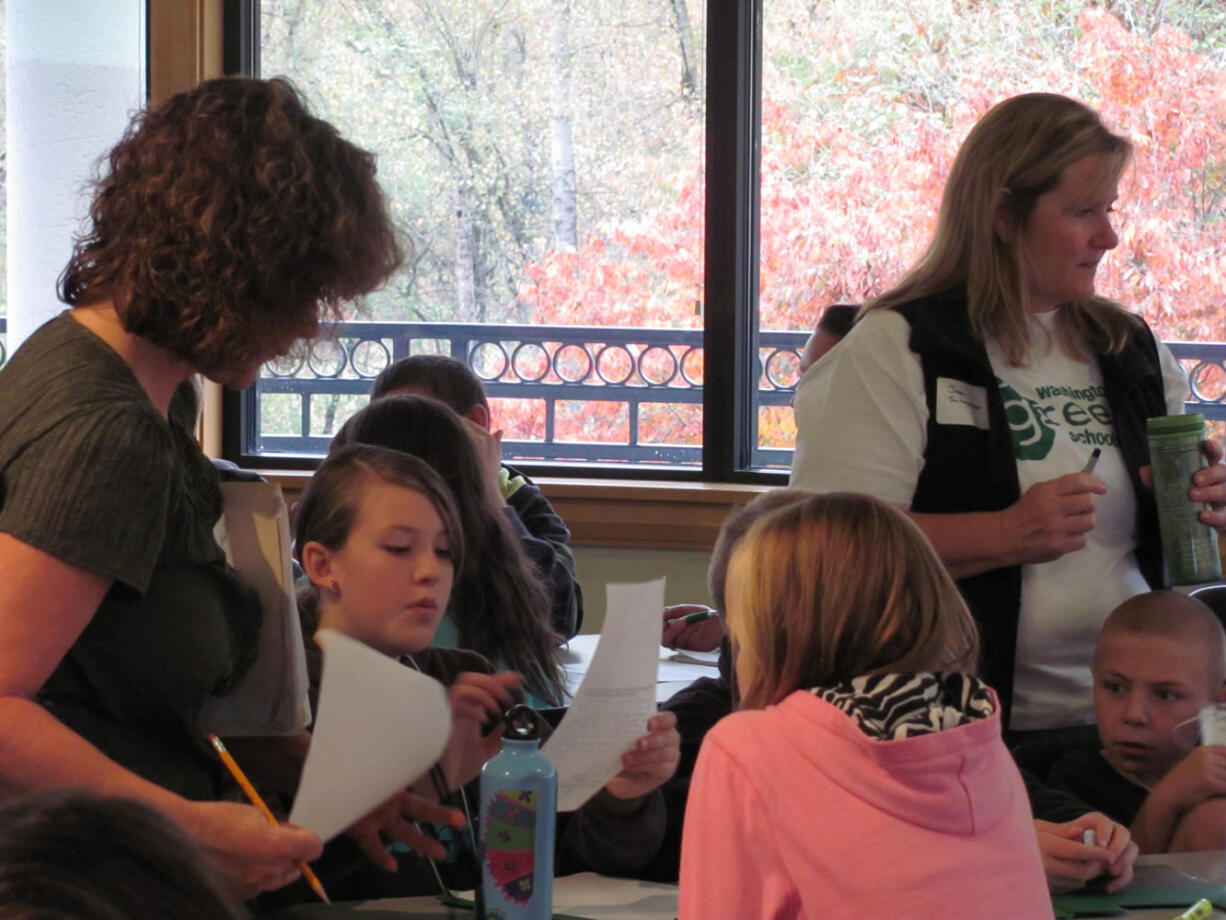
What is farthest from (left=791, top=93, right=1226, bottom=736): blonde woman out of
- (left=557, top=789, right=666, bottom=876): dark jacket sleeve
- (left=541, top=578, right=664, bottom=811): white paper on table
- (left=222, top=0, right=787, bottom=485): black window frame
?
(left=222, top=0, right=787, bottom=485): black window frame

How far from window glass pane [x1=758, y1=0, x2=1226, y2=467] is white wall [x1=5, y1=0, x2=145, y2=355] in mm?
2152

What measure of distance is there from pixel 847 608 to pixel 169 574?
65cm

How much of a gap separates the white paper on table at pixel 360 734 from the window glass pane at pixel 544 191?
3.38 metres

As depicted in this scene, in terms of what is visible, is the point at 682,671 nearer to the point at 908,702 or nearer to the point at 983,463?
the point at 983,463

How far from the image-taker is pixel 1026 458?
210cm

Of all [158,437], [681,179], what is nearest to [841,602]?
[158,437]

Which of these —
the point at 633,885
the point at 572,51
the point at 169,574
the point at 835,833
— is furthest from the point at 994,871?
the point at 572,51

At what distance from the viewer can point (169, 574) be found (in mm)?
1379

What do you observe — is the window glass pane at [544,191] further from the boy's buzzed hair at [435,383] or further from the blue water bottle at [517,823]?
the blue water bottle at [517,823]

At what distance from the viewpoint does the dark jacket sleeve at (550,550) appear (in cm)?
305

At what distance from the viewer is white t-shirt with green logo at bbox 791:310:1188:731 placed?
2.08 meters

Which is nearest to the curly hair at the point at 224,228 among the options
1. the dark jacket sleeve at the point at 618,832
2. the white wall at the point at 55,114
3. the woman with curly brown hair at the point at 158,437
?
the woman with curly brown hair at the point at 158,437

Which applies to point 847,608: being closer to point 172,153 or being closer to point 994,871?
point 994,871

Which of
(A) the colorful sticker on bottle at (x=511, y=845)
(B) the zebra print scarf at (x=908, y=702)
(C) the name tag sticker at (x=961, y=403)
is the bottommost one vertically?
(A) the colorful sticker on bottle at (x=511, y=845)
